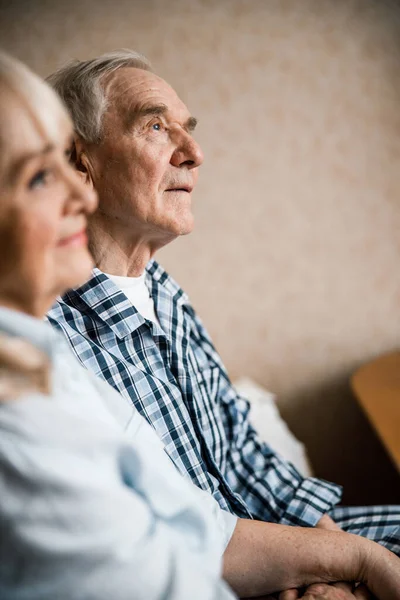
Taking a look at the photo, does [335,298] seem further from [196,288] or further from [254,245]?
[196,288]

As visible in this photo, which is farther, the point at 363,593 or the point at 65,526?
A: the point at 363,593

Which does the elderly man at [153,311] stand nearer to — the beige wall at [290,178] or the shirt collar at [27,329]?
the shirt collar at [27,329]

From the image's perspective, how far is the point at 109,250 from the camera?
3.39 ft

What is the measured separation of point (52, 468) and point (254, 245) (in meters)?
1.56

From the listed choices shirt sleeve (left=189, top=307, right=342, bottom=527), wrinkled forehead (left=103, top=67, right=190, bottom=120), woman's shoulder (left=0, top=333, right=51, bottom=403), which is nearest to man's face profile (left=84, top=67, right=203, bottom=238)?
wrinkled forehead (left=103, top=67, right=190, bottom=120)

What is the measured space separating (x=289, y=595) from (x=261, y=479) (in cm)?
31

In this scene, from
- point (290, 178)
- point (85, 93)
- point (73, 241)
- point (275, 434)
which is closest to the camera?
point (73, 241)

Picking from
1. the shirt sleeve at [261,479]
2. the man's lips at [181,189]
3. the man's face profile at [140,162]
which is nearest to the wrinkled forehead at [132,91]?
the man's face profile at [140,162]

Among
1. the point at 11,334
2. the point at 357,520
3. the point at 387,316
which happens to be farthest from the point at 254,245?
the point at 11,334

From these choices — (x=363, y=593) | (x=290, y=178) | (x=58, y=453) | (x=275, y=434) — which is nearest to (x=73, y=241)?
(x=58, y=453)

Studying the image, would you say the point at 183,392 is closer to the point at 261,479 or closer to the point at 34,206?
the point at 261,479

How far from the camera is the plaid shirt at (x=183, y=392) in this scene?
91cm

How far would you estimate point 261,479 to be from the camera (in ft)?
3.62

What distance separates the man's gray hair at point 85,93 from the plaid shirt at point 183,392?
307mm
